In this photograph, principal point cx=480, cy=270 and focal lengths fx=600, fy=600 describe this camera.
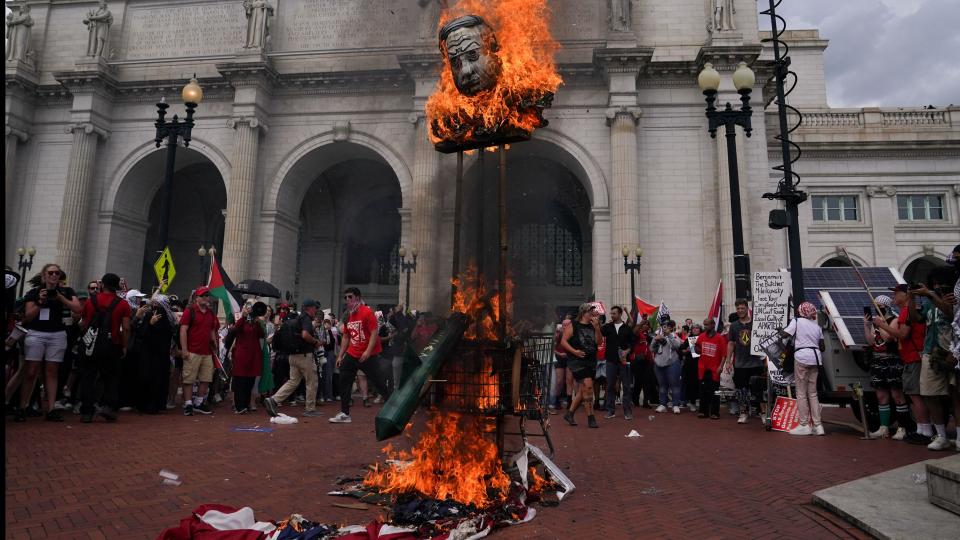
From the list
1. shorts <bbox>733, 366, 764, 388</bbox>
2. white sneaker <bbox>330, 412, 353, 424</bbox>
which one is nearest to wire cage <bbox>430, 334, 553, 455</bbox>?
white sneaker <bbox>330, 412, 353, 424</bbox>

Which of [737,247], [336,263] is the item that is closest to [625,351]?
[737,247]

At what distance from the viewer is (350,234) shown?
3453 centimetres

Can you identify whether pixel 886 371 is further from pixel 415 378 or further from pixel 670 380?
pixel 415 378

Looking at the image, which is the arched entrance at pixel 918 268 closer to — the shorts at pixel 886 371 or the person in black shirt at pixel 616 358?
the person in black shirt at pixel 616 358

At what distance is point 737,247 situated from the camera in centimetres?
1152

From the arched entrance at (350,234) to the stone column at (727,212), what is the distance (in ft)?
52.3

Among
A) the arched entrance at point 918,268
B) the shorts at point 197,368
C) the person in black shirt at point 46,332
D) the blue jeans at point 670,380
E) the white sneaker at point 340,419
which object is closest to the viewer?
the person in black shirt at point 46,332

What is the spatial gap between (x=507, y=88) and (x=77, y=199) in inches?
1104

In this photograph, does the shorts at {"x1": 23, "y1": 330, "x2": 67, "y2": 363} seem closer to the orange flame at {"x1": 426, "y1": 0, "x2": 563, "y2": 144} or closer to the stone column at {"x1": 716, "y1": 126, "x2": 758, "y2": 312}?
the orange flame at {"x1": 426, "y1": 0, "x2": 563, "y2": 144}

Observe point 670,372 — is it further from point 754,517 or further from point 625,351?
point 754,517

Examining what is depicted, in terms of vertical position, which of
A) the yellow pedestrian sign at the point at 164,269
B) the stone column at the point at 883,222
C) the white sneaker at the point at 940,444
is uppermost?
the stone column at the point at 883,222

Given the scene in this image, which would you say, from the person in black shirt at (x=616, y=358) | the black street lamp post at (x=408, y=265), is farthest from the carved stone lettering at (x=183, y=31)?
the person in black shirt at (x=616, y=358)

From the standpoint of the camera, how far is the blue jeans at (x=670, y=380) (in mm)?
13203

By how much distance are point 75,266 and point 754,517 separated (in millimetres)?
29537
